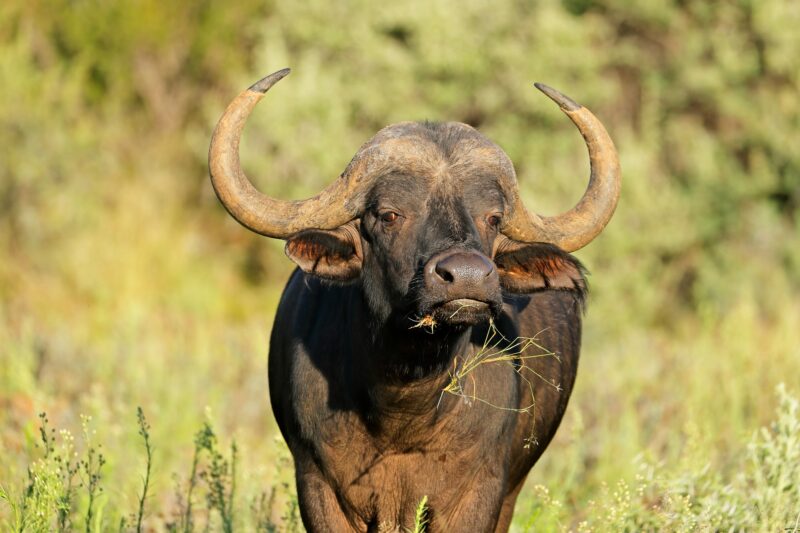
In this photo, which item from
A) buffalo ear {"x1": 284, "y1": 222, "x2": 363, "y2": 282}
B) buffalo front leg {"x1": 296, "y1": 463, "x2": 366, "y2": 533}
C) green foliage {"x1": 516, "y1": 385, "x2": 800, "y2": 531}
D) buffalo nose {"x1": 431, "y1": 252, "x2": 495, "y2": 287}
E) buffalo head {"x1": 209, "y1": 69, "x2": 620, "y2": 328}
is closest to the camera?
buffalo nose {"x1": 431, "y1": 252, "x2": 495, "y2": 287}

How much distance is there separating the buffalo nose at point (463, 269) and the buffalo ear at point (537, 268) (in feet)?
Result: 2.31

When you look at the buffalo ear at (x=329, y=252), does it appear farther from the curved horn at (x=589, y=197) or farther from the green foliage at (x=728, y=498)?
the green foliage at (x=728, y=498)

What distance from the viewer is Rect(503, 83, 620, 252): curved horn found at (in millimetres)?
5930

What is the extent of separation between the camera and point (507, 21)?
762 inches

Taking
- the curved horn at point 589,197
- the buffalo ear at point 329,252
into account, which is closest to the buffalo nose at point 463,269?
the buffalo ear at point 329,252

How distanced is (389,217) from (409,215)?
0.10 meters

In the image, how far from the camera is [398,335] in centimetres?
540

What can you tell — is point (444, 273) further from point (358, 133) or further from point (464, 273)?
point (358, 133)

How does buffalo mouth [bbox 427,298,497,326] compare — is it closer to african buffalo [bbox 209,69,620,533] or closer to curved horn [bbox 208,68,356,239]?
african buffalo [bbox 209,69,620,533]

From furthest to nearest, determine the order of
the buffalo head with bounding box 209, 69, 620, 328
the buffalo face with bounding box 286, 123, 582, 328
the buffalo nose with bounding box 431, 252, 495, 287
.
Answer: the buffalo head with bounding box 209, 69, 620, 328
the buffalo face with bounding box 286, 123, 582, 328
the buffalo nose with bounding box 431, 252, 495, 287

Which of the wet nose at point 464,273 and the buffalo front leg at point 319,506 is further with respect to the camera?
the buffalo front leg at point 319,506

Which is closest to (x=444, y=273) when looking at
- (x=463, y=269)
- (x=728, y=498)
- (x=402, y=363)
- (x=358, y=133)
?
(x=463, y=269)

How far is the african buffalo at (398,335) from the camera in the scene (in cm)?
542

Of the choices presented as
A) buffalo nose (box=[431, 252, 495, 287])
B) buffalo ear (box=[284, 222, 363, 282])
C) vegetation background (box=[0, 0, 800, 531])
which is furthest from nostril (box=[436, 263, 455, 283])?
vegetation background (box=[0, 0, 800, 531])
